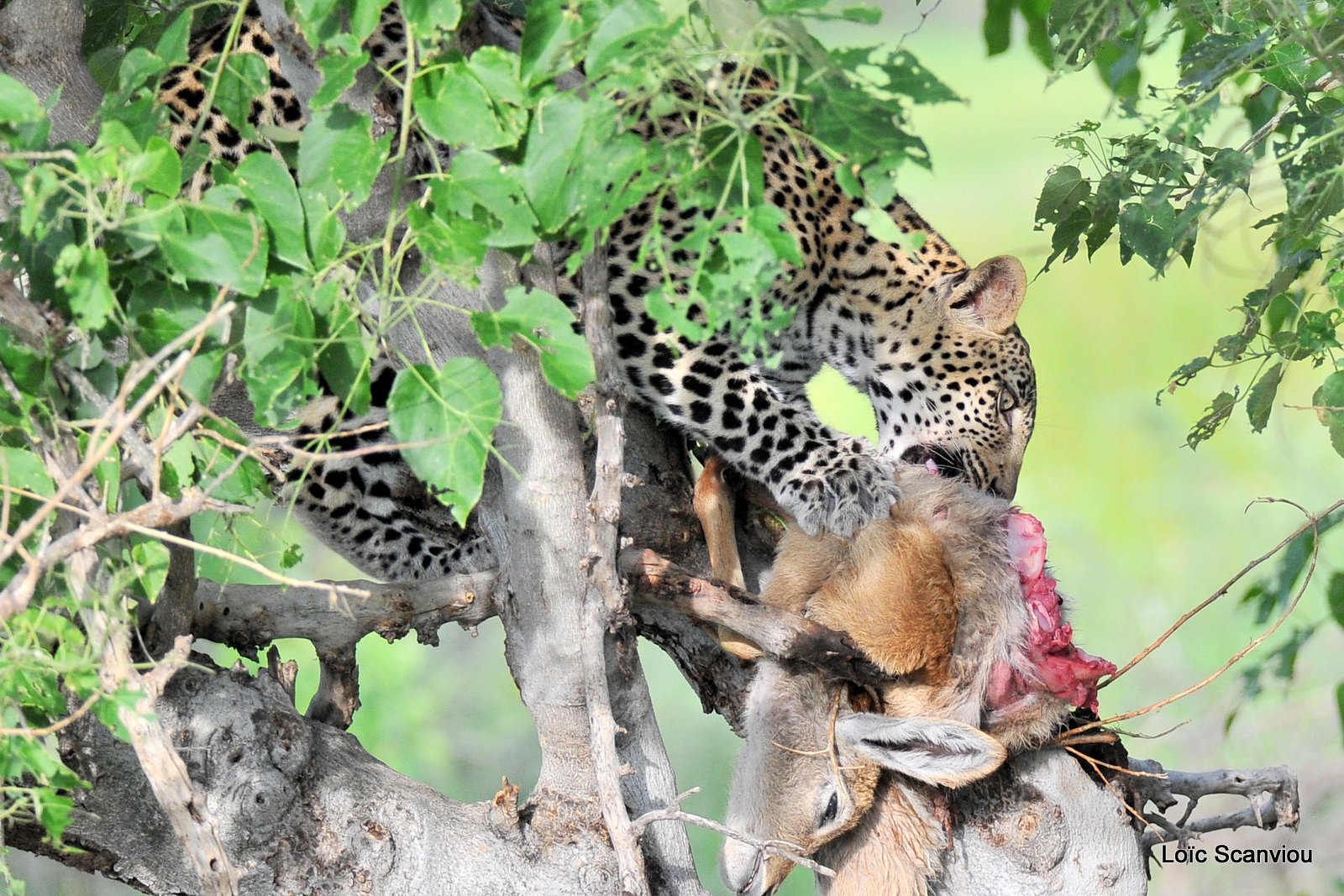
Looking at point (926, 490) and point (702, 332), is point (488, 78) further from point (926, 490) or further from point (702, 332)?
point (926, 490)

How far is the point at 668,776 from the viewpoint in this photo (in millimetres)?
2490

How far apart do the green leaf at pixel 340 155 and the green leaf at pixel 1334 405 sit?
1715 mm

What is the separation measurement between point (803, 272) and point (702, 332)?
1.92m

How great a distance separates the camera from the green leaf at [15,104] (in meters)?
1.41

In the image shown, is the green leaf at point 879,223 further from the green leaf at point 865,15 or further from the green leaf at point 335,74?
the green leaf at point 335,74

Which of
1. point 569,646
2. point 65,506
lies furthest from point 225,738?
point 65,506

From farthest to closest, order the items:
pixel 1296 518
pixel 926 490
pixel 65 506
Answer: pixel 1296 518, pixel 926 490, pixel 65 506

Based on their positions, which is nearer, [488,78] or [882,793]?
[488,78]

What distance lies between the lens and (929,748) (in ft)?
7.45

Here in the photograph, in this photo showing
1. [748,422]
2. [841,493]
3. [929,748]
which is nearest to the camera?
[929,748]

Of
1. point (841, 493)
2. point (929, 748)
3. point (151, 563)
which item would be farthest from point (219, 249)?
point (841, 493)

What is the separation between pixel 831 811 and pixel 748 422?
1.01m

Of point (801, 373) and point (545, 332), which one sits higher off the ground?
point (545, 332)

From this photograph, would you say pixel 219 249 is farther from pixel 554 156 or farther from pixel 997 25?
pixel 997 25
